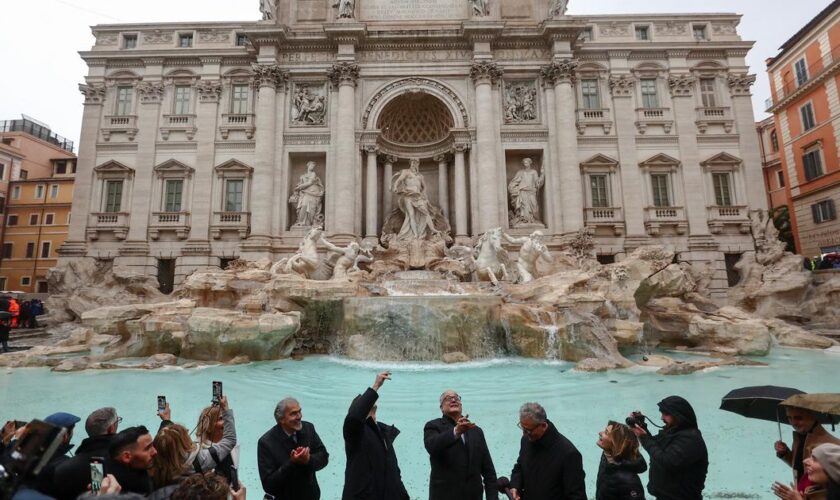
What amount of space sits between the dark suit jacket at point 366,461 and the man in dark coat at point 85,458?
1271mm

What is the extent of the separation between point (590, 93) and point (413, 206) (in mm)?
10537

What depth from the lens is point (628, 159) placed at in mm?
19594

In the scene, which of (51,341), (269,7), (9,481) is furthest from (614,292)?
(269,7)

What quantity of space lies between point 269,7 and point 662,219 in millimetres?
20534

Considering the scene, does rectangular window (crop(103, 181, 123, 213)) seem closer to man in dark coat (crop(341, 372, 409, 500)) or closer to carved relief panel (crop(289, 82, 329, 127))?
carved relief panel (crop(289, 82, 329, 127))

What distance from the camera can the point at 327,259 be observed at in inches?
656

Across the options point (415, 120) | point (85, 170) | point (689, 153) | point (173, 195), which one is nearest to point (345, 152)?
point (415, 120)

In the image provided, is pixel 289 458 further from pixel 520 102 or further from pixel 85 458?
pixel 520 102

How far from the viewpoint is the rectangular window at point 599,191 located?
19594 mm

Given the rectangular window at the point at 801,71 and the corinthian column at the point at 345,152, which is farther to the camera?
the rectangular window at the point at 801,71

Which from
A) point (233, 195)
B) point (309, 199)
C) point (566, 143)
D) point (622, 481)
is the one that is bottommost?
point (622, 481)

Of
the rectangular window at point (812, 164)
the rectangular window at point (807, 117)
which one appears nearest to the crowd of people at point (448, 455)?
the rectangular window at point (812, 164)

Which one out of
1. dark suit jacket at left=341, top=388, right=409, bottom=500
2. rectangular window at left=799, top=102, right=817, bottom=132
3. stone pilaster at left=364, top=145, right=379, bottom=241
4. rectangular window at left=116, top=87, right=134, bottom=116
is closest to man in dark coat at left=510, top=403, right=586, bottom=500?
dark suit jacket at left=341, top=388, right=409, bottom=500

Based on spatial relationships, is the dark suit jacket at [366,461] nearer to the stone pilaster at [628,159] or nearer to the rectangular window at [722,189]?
the stone pilaster at [628,159]
